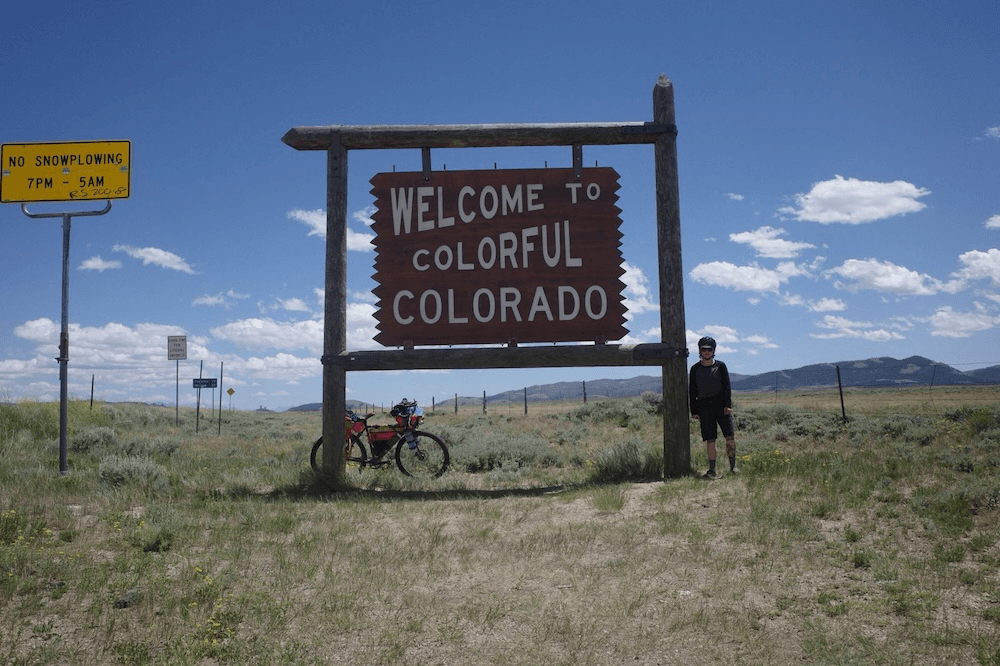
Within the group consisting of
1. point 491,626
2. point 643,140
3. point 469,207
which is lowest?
point 491,626

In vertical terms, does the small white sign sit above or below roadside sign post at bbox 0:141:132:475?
below

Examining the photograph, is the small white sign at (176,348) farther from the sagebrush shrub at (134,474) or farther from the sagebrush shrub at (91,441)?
the sagebrush shrub at (134,474)

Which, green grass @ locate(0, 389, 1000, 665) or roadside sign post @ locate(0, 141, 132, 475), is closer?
green grass @ locate(0, 389, 1000, 665)

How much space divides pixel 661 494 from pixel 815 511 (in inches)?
71.7

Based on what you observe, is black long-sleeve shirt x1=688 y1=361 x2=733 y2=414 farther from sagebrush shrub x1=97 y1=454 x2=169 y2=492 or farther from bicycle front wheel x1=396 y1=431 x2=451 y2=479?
sagebrush shrub x1=97 y1=454 x2=169 y2=492

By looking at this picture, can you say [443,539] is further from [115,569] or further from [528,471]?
[528,471]

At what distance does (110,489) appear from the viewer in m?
9.15

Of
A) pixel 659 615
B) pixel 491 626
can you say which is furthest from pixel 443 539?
pixel 659 615

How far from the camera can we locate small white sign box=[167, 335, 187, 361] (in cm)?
2692

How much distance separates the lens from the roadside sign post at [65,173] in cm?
1184

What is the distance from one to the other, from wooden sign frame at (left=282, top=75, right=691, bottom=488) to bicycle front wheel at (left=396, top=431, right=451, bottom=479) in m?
1.21

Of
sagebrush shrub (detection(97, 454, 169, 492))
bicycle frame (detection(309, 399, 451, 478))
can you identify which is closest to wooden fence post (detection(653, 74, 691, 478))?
bicycle frame (detection(309, 399, 451, 478))

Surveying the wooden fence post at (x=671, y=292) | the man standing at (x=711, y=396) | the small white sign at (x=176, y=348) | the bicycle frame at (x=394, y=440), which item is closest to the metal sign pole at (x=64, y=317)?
the bicycle frame at (x=394, y=440)

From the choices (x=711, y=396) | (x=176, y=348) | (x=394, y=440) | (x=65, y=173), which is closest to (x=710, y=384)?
(x=711, y=396)
